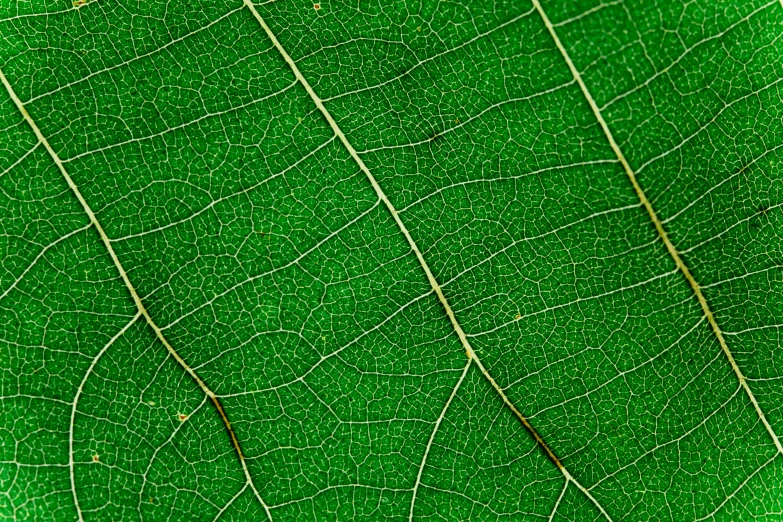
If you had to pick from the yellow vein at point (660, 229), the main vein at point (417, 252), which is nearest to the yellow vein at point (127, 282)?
the main vein at point (417, 252)

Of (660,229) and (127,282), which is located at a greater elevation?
(660,229)

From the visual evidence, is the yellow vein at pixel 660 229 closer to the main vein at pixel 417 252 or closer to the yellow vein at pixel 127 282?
the main vein at pixel 417 252

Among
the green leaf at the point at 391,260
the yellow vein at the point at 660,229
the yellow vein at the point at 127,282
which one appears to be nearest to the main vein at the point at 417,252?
the green leaf at the point at 391,260

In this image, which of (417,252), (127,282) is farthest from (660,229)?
(127,282)

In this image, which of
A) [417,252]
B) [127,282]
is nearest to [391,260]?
[417,252]

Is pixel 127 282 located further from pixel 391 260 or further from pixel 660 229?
pixel 660 229

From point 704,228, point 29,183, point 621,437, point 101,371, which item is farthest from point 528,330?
point 29,183

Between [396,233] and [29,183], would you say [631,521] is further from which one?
[29,183]
